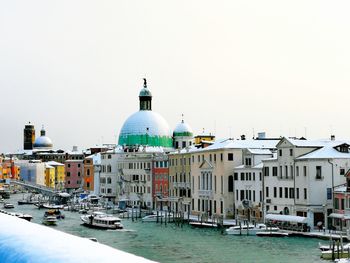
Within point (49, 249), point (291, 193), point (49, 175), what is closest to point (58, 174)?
point (49, 175)

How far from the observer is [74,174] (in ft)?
328

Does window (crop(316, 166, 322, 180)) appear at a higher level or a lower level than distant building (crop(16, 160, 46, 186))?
lower

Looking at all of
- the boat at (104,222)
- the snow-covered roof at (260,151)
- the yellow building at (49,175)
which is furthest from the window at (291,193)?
the yellow building at (49,175)

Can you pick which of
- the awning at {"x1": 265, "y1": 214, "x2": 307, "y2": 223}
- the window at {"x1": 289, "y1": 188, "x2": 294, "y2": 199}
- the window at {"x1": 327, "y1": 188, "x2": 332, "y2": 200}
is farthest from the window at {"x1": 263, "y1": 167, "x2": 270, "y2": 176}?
Result: the window at {"x1": 327, "y1": 188, "x2": 332, "y2": 200}

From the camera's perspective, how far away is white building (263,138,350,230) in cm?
3588

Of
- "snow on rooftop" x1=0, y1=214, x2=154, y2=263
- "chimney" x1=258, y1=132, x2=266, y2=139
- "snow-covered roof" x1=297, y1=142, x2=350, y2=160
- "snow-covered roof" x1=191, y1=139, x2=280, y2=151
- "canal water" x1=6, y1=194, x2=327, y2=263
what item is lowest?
"canal water" x1=6, y1=194, x2=327, y2=263

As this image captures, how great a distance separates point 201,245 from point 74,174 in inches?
2785

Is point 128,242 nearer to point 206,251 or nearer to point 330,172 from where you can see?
point 206,251

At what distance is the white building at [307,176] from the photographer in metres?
35.9

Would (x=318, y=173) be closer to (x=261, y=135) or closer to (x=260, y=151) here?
(x=260, y=151)

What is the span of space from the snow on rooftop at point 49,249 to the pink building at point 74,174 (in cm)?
9711

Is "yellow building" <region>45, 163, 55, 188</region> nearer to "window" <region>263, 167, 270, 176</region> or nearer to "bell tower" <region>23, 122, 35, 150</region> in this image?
"bell tower" <region>23, 122, 35, 150</region>

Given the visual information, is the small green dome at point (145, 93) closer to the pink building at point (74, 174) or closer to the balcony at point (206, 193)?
the pink building at point (74, 174)

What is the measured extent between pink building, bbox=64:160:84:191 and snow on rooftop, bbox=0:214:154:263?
319ft
